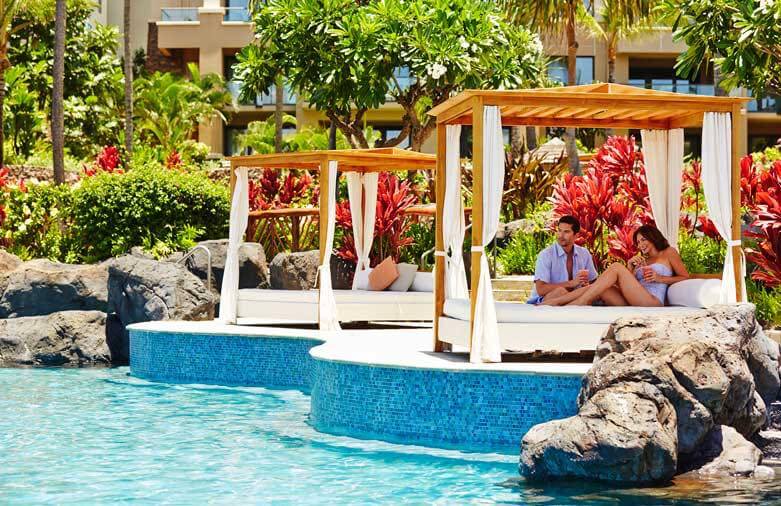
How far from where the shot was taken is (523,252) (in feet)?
56.5

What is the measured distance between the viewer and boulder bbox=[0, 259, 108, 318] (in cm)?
1534

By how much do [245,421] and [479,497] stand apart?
346 cm

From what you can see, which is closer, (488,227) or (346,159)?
(488,227)

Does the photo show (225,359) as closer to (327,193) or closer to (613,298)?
(327,193)

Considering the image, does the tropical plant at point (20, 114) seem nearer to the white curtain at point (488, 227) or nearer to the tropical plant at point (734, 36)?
the tropical plant at point (734, 36)

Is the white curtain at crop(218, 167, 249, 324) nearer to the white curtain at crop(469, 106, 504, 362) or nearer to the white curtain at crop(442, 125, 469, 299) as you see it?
the white curtain at crop(442, 125, 469, 299)

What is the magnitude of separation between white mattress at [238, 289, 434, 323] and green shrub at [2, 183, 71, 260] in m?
6.92

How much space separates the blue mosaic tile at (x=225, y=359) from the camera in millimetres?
12156

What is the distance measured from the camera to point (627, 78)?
3969cm

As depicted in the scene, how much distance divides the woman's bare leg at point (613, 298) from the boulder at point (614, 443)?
7.01ft

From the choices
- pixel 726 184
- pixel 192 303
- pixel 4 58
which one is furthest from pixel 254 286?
pixel 4 58

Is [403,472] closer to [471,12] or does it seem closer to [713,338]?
[713,338]

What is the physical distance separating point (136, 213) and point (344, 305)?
661 cm

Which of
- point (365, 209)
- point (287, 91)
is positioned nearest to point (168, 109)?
point (287, 91)
